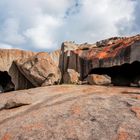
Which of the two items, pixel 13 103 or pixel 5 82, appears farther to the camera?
pixel 5 82

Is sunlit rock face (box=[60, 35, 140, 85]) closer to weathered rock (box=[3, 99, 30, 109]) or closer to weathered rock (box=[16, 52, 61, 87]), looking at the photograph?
weathered rock (box=[16, 52, 61, 87])

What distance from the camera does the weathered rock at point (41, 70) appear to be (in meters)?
27.2

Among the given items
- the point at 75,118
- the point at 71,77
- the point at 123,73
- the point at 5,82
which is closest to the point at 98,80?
the point at 71,77

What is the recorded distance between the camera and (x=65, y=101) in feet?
58.3

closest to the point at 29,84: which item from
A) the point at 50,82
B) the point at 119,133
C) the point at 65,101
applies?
the point at 50,82

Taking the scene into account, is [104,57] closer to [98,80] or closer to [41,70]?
[98,80]

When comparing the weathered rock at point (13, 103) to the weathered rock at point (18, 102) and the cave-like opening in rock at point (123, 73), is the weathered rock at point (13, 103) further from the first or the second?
the cave-like opening in rock at point (123, 73)

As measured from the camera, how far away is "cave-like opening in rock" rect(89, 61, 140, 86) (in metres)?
24.8

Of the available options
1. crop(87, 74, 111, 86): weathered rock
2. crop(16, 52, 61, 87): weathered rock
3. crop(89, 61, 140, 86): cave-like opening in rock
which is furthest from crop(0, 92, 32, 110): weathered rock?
crop(89, 61, 140, 86): cave-like opening in rock

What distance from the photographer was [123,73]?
2597cm

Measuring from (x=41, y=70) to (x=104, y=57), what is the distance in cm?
556

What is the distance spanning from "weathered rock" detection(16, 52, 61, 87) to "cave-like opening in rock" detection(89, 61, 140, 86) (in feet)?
11.4

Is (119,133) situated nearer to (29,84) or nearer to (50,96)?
(50,96)

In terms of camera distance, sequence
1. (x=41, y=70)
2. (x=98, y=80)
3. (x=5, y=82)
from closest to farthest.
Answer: (x=98, y=80), (x=41, y=70), (x=5, y=82)
